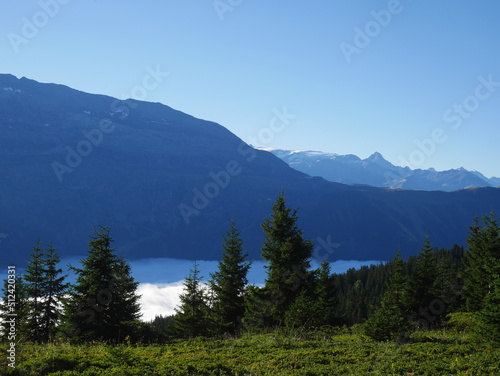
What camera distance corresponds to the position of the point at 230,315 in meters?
35.7

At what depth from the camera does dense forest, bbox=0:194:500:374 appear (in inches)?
747

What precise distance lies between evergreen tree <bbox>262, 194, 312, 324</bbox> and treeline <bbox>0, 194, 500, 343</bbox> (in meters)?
0.07

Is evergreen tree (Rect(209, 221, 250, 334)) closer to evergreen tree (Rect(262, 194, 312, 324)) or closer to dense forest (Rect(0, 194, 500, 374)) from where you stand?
dense forest (Rect(0, 194, 500, 374))

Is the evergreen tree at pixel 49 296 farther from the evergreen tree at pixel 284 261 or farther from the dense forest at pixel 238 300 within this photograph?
the evergreen tree at pixel 284 261

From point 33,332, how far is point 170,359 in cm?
2266

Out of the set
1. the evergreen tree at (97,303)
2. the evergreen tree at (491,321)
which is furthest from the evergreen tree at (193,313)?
the evergreen tree at (491,321)

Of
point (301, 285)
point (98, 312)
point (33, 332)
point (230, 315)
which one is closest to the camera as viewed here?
point (98, 312)

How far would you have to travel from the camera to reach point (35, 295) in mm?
30125

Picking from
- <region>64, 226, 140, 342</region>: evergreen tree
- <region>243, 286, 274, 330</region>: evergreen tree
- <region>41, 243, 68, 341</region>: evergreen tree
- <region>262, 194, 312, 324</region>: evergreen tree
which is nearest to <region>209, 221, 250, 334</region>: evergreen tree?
<region>243, 286, 274, 330</region>: evergreen tree

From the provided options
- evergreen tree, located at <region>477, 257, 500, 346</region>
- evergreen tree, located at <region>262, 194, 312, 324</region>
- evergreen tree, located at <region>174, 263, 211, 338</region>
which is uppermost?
evergreen tree, located at <region>262, 194, 312, 324</region>

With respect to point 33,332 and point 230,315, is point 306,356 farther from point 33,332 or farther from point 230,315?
point 33,332

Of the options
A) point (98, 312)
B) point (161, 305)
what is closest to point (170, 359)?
point (98, 312)

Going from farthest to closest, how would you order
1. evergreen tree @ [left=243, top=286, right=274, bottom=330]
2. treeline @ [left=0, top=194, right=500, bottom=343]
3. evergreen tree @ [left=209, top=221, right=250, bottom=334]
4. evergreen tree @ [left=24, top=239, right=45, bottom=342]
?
evergreen tree @ [left=209, top=221, right=250, bottom=334], evergreen tree @ [left=24, top=239, right=45, bottom=342], evergreen tree @ [left=243, top=286, right=274, bottom=330], treeline @ [left=0, top=194, right=500, bottom=343]

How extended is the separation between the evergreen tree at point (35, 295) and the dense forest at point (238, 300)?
0.07m
